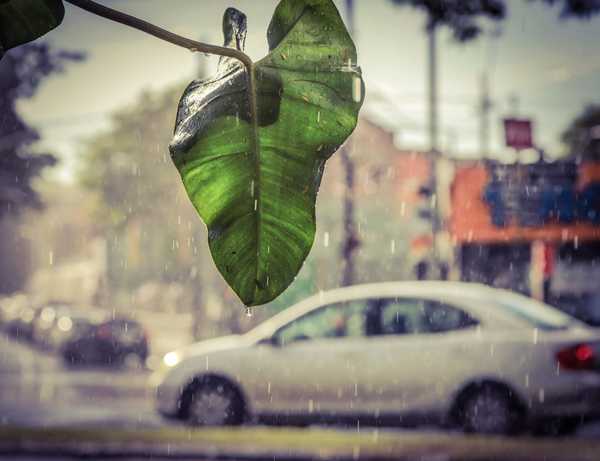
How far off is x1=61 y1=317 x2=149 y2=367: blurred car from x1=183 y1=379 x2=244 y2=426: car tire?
30.2 feet

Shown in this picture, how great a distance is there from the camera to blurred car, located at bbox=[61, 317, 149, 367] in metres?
16.8

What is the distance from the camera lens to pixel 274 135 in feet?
1.03

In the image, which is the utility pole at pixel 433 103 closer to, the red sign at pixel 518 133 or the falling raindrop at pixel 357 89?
the red sign at pixel 518 133

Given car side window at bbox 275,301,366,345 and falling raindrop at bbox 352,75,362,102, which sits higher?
car side window at bbox 275,301,366,345

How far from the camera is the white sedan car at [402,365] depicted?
272 inches

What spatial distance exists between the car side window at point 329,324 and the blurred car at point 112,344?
959cm

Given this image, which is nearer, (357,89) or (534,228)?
(357,89)

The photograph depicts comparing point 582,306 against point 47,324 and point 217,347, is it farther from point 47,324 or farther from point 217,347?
point 47,324

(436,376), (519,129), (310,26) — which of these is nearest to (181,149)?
(310,26)

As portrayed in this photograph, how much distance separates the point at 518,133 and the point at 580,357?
8.96m

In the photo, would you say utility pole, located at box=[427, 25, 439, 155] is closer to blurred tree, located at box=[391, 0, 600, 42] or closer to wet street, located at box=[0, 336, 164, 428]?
wet street, located at box=[0, 336, 164, 428]

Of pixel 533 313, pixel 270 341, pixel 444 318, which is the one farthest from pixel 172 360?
pixel 533 313

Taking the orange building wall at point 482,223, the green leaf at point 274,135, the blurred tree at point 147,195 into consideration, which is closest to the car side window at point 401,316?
the green leaf at point 274,135

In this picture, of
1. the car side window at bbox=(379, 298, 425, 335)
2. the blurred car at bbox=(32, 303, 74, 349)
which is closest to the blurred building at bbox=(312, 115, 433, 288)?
the blurred car at bbox=(32, 303, 74, 349)
